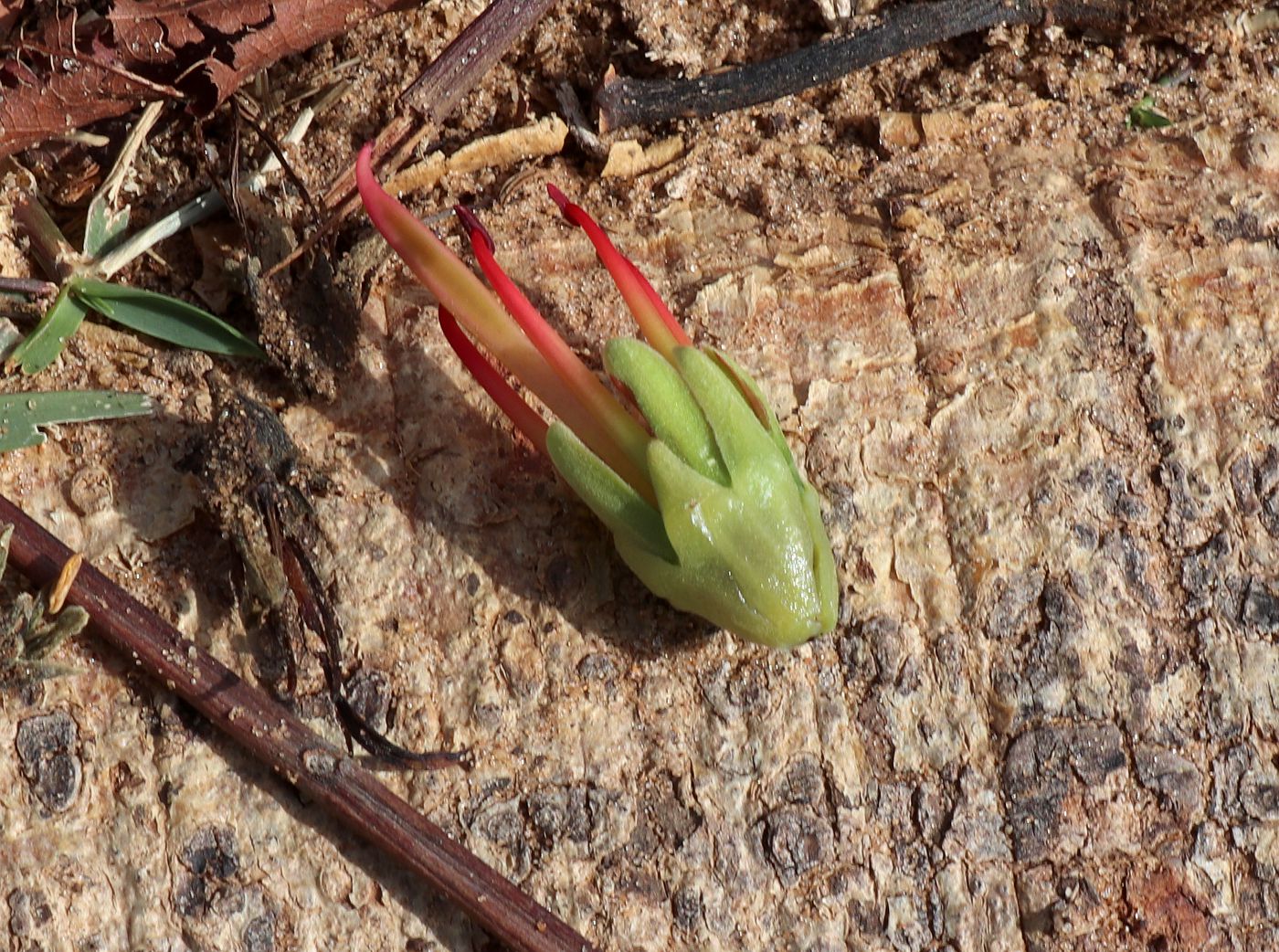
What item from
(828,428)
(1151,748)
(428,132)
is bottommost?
(1151,748)

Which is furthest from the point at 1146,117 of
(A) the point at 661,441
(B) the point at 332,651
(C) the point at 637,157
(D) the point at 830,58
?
(B) the point at 332,651

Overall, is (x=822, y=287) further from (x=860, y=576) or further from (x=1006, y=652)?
(x=1006, y=652)

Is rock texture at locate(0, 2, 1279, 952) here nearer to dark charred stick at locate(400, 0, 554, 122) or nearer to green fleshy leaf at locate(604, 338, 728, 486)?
green fleshy leaf at locate(604, 338, 728, 486)

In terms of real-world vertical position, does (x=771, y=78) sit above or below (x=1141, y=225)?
above

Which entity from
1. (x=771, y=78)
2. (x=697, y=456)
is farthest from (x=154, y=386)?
(x=771, y=78)

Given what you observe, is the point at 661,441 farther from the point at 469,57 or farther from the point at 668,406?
the point at 469,57

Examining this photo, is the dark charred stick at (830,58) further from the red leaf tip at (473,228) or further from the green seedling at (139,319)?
the green seedling at (139,319)
